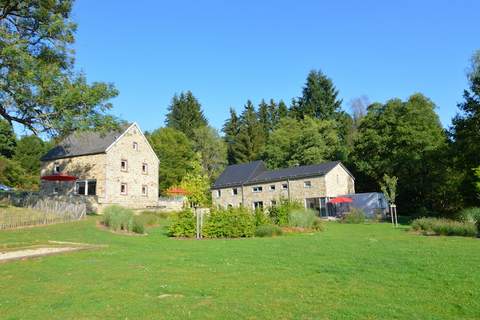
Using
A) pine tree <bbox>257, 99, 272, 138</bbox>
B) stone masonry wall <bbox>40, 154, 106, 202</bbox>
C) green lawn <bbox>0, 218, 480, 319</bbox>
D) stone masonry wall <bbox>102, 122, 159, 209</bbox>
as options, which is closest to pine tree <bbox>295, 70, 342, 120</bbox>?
pine tree <bbox>257, 99, 272, 138</bbox>

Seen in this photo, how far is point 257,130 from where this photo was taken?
6812 centimetres

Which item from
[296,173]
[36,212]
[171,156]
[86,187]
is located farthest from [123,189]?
[171,156]

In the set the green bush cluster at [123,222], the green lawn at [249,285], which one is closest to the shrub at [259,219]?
the green bush cluster at [123,222]

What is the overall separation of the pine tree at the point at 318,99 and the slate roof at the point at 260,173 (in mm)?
21422

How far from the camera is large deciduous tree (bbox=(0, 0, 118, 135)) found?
2350 cm

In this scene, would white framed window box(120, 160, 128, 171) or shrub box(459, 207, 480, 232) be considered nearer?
shrub box(459, 207, 480, 232)

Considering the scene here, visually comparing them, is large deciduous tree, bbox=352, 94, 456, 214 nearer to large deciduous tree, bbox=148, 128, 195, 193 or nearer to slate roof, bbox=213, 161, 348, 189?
slate roof, bbox=213, 161, 348, 189

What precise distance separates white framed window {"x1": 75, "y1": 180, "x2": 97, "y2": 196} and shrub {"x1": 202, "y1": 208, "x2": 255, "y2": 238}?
21701 millimetres

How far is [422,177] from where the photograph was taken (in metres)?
39.1

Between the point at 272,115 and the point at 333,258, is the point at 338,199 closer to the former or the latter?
the point at 333,258

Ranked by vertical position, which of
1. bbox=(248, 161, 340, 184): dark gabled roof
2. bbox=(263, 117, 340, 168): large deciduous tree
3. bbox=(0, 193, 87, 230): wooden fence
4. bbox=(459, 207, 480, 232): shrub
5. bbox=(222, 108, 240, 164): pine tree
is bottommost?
bbox=(459, 207, 480, 232): shrub

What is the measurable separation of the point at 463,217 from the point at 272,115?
182 ft

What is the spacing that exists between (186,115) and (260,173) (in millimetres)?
30688

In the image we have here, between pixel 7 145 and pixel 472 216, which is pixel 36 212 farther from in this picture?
pixel 7 145
